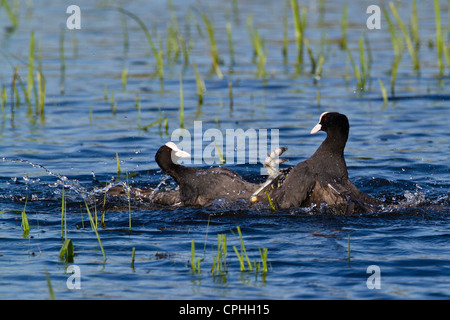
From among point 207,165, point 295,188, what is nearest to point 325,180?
point 295,188

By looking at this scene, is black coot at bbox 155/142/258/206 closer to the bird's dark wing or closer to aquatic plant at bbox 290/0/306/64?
the bird's dark wing

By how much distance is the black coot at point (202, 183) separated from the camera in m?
6.93

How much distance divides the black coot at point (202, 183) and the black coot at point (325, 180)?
0.88 feet

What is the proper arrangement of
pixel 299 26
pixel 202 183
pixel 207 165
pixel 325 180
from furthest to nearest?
pixel 299 26, pixel 207 165, pixel 202 183, pixel 325 180

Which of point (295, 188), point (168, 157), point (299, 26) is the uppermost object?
point (299, 26)

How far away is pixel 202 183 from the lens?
701 cm

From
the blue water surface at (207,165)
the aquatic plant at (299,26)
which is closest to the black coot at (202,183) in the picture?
the blue water surface at (207,165)

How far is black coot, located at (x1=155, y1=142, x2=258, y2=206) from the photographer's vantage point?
6.93 m

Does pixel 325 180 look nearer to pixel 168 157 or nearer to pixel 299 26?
pixel 168 157

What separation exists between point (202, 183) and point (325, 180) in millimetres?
1114

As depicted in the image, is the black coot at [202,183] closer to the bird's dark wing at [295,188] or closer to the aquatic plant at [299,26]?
the bird's dark wing at [295,188]

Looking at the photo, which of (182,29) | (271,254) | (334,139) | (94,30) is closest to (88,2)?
(94,30)

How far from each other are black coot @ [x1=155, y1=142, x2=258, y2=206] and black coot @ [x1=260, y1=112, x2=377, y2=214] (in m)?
0.27

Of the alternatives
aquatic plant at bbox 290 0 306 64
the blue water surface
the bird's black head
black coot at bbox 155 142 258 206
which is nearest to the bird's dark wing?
the blue water surface
